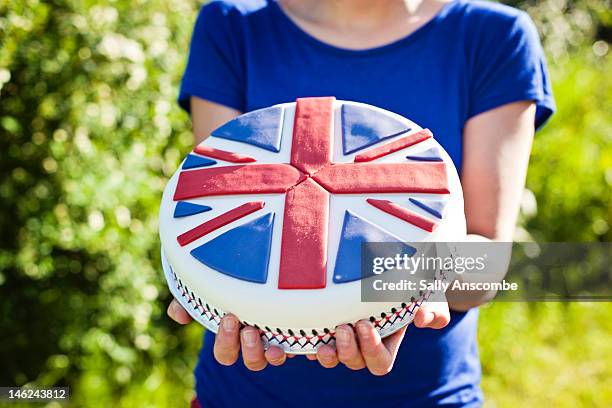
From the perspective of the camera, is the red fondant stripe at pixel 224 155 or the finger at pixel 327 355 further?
the red fondant stripe at pixel 224 155

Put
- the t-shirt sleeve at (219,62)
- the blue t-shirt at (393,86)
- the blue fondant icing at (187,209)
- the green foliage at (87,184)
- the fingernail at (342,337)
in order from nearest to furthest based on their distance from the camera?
the fingernail at (342,337) → the blue fondant icing at (187,209) → the blue t-shirt at (393,86) → the t-shirt sleeve at (219,62) → the green foliage at (87,184)

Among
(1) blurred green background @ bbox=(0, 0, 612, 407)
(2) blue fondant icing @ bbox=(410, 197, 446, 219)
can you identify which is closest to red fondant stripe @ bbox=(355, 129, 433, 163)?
(2) blue fondant icing @ bbox=(410, 197, 446, 219)

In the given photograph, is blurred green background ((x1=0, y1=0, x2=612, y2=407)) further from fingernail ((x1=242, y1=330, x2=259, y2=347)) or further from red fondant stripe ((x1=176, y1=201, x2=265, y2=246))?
fingernail ((x1=242, y1=330, x2=259, y2=347))

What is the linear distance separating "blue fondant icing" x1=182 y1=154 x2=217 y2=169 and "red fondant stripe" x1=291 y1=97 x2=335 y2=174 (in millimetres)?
149

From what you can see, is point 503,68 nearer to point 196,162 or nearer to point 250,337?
point 196,162

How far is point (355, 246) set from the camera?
105 cm

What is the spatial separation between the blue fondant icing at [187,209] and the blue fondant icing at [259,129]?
0.49ft

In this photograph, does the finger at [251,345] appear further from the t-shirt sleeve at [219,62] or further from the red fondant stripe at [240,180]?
the t-shirt sleeve at [219,62]

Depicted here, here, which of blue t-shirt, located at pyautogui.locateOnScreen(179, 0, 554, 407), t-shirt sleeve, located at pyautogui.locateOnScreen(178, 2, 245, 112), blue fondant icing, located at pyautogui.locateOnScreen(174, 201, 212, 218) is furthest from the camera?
t-shirt sleeve, located at pyautogui.locateOnScreen(178, 2, 245, 112)

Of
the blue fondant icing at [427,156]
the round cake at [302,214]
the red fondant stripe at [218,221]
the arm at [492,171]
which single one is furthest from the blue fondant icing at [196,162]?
the arm at [492,171]

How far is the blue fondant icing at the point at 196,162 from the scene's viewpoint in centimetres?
120

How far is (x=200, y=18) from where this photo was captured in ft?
4.88

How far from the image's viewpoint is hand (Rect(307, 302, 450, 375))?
1.03m

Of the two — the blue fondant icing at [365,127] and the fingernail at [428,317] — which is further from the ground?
the blue fondant icing at [365,127]
